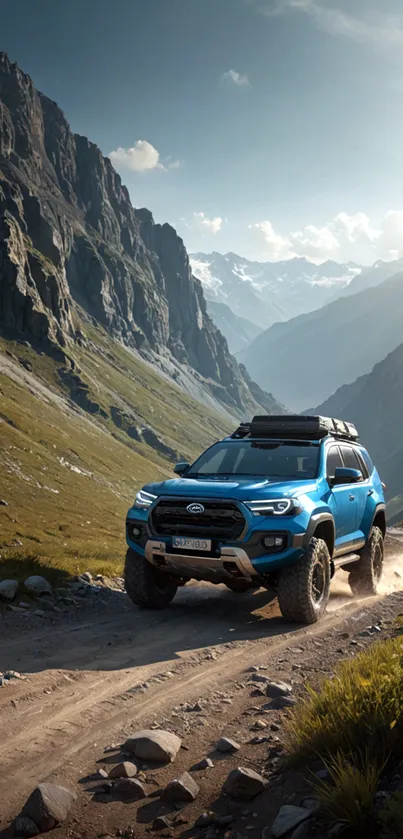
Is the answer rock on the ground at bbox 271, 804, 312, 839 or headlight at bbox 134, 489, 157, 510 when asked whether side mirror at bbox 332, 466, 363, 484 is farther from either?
rock on the ground at bbox 271, 804, 312, 839

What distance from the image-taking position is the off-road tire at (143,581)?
8.55m

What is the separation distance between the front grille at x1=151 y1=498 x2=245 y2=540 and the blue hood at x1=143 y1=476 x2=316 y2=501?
127mm

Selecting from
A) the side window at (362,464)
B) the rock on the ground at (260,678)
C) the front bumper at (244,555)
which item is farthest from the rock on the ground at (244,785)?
the side window at (362,464)

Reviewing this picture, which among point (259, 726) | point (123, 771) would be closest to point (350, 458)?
point (259, 726)

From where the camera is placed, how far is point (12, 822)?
3275 millimetres

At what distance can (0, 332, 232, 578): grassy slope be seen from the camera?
2125cm

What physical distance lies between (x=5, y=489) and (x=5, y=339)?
95.9 m

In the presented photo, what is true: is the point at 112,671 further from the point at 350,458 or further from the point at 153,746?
the point at 350,458

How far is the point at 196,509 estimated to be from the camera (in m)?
7.78

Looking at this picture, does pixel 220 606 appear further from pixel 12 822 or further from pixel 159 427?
pixel 159 427

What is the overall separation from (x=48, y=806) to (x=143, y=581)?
5.22 metres

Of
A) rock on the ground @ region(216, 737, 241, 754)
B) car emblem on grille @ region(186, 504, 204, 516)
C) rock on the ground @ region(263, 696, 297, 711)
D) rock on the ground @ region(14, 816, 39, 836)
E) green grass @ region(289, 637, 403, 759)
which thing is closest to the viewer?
rock on the ground @ region(14, 816, 39, 836)

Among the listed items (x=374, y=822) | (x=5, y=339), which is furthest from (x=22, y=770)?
(x=5, y=339)

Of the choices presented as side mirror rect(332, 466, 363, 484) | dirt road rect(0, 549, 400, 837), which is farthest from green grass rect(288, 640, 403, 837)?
side mirror rect(332, 466, 363, 484)
